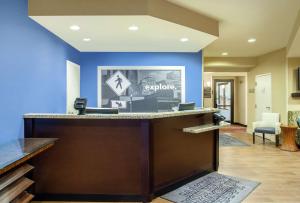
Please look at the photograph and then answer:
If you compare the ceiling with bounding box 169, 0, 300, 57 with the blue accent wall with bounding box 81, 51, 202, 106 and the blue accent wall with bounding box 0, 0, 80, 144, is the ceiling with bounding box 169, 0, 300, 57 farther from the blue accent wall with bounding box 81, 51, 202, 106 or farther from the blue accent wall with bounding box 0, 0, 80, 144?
the blue accent wall with bounding box 0, 0, 80, 144

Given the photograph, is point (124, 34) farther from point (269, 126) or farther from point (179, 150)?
point (269, 126)

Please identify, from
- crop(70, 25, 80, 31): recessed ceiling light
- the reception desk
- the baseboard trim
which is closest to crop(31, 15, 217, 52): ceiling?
crop(70, 25, 80, 31): recessed ceiling light

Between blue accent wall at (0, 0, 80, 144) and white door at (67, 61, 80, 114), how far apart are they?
593 mm

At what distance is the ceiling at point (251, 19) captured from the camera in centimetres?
350

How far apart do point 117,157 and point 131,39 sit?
7.69 ft

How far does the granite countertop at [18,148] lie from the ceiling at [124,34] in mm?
1619

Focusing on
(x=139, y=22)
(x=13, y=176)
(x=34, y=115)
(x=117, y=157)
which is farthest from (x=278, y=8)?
(x=13, y=176)

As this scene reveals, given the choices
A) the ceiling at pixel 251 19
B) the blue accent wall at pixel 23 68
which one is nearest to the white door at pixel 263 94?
the ceiling at pixel 251 19

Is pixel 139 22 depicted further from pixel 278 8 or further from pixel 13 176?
pixel 13 176

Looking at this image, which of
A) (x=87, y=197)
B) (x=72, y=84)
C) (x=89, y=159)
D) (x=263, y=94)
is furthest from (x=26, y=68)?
(x=263, y=94)

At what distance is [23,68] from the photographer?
123 inches

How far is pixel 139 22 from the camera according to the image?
3.44 metres

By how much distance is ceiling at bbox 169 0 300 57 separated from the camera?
350 centimetres

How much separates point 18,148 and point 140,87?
3.65 meters
